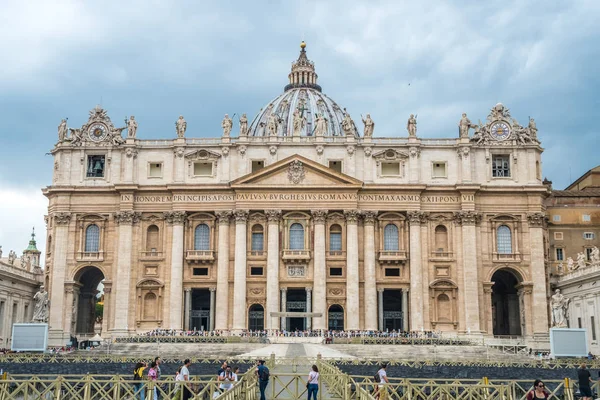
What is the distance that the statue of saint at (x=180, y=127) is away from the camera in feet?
254

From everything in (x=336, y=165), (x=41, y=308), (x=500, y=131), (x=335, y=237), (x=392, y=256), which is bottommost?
(x=41, y=308)

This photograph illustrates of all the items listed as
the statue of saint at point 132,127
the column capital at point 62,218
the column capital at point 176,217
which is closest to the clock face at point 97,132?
the statue of saint at point 132,127

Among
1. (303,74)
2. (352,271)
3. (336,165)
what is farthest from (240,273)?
(303,74)

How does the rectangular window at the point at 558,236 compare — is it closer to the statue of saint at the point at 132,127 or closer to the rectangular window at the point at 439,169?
the rectangular window at the point at 439,169

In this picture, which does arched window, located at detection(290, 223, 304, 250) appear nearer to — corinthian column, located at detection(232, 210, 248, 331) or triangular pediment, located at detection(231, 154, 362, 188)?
triangular pediment, located at detection(231, 154, 362, 188)

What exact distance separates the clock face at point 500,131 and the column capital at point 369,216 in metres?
15.1

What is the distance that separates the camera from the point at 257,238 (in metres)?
75.4

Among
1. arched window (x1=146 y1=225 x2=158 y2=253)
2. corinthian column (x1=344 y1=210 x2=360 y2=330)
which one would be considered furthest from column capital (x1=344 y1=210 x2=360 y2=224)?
arched window (x1=146 y1=225 x2=158 y2=253)

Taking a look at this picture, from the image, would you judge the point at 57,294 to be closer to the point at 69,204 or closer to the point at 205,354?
the point at 69,204

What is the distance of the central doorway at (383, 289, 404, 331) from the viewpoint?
75.1m

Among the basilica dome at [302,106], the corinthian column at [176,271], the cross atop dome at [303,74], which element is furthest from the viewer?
the cross atop dome at [303,74]

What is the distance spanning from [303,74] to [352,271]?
191ft

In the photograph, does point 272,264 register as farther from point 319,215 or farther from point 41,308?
point 41,308

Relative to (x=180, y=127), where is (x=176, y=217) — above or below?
below
